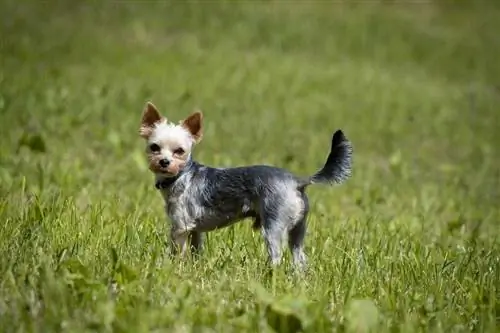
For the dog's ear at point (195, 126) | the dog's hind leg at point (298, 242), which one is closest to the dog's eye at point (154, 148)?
the dog's ear at point (195, 126)

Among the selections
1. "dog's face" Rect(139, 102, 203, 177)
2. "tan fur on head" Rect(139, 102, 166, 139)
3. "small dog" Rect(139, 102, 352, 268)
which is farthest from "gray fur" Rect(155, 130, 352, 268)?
"tan fur on head" Rect(139, 102, 166, 139)

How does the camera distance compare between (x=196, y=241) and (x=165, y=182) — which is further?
(x=196, y=241)

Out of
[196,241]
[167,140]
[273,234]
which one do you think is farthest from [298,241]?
[167,140]

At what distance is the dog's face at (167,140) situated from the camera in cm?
623

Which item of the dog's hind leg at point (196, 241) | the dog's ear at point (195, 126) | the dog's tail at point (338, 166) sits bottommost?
the dog's hind leg at point (196, 241)

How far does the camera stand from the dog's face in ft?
20.4

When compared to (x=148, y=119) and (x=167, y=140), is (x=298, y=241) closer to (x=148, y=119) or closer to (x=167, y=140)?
(x=167, y=140)

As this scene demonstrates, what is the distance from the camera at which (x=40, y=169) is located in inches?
373

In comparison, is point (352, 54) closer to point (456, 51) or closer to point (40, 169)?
point (456, 51)

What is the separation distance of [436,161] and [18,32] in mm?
10374

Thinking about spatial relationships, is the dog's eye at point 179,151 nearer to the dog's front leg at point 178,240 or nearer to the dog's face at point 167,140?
the dog's face at point 167,140

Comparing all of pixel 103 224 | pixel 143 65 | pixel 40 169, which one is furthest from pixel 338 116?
pixel 103 224

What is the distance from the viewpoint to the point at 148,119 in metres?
6.49

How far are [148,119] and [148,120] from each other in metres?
0.01
